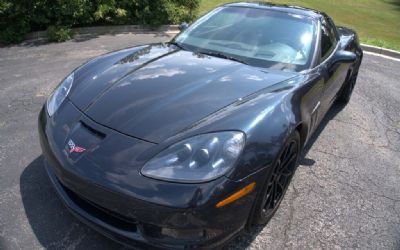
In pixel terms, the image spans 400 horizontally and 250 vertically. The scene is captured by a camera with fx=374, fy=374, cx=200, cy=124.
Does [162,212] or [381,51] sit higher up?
[162,212]

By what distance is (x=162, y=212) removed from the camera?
6.21 ft

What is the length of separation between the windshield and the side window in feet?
0.52

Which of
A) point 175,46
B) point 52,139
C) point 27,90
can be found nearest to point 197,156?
point 52,139

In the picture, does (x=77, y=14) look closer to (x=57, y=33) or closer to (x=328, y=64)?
(x=57, y=33)

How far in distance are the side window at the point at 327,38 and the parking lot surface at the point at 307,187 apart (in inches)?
38.2

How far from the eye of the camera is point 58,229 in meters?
2.42

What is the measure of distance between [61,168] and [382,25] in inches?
553

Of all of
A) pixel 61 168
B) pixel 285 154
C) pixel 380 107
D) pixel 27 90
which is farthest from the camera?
pixel 380 107

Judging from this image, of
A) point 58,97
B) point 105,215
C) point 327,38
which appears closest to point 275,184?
point 105,215

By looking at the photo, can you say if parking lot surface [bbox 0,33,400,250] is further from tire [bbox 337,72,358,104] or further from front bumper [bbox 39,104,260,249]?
front bumper [bbox 39,104,260,249]

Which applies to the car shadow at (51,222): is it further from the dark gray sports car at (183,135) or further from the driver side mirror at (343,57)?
the driver side mirror at (343,57)

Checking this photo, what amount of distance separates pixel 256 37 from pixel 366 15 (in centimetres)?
1396

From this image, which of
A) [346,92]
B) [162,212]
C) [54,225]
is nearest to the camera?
[162,212]

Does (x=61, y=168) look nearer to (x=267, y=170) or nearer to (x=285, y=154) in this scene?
(x=267, y=170)
